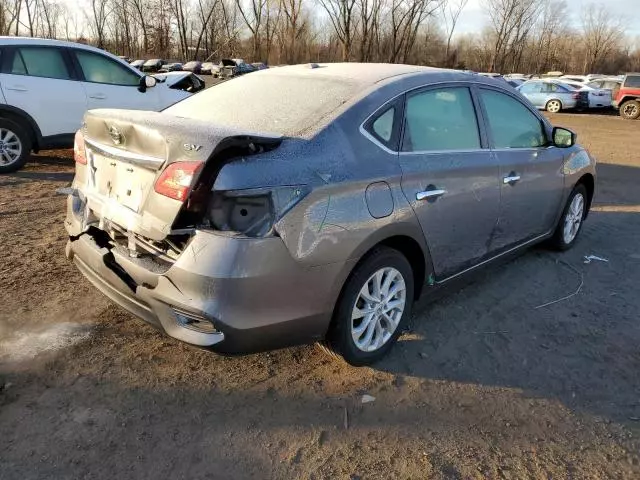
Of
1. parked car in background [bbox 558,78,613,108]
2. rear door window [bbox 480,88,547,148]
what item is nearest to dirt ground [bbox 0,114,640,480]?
rear door window [bbox 480,88,547,148]

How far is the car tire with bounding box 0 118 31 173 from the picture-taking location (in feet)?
23.6

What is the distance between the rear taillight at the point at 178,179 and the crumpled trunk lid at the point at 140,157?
0.07 feet

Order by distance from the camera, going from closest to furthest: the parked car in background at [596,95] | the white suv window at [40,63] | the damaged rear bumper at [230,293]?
1. the damaged rear bumper at [230,293]
2. the white suv window at [40,63]
3. the parked car in background at [596,95]

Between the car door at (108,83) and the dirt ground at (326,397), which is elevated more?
the car door at (108,83)

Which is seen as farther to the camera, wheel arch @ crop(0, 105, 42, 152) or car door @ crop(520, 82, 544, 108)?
car door @ crop(520, 82, 544, 108)

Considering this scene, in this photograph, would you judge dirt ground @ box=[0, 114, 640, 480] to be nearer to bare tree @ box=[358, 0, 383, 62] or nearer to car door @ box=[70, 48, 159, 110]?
car door @ box=[70, 48, 159, 110]

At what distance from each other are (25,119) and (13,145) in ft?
1.26

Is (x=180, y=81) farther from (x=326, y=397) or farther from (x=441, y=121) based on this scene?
(x=326, y=397)

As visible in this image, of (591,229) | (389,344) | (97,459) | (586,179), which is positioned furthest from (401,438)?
(591,229)

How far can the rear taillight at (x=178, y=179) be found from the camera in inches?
92.6

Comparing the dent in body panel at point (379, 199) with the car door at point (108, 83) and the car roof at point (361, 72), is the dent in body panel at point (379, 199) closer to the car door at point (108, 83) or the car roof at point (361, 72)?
the car roof at point (361, 72)

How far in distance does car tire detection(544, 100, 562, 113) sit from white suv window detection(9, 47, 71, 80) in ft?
68.4

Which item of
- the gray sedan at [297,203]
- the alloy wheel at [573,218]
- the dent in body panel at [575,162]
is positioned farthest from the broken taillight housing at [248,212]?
the alloy wheel at [573,218]

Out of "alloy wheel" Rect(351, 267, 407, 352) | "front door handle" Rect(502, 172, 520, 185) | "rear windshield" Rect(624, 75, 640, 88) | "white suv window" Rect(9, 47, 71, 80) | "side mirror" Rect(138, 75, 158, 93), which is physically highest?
"rear windshield" Rect(624, 75, 640, 88)
